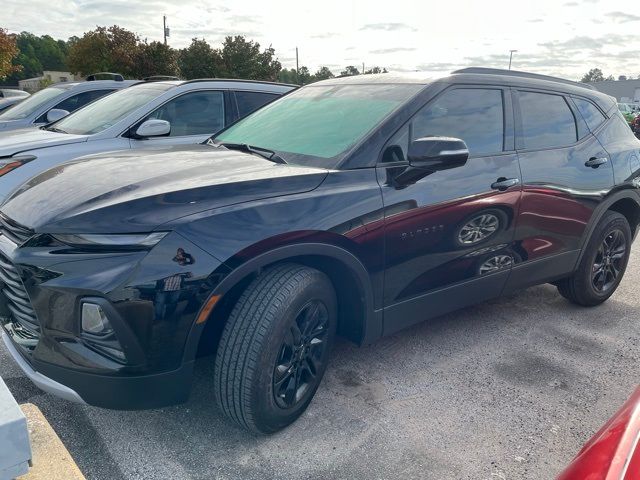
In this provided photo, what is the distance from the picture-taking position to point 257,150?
313cm

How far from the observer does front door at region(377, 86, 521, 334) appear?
9.29 feet

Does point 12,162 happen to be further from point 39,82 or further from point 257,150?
point 39,82

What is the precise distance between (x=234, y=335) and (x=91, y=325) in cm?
58

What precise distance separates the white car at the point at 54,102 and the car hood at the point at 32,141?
2.15m

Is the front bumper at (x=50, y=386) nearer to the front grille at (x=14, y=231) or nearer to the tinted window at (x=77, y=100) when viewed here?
the front grille at (x=14, y=231)

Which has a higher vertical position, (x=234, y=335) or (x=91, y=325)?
(x=91, y=325)

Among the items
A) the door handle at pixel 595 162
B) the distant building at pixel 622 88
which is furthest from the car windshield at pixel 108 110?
the distant building at pixel 622 88

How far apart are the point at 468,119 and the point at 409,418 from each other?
5.91ft

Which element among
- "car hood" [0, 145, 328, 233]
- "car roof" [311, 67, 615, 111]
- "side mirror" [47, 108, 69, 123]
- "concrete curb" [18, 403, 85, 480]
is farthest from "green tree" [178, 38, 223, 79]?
"concrete curb" [18, 403, 85, 480]

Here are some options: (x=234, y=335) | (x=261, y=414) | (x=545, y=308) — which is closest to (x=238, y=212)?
(x=234, y=335)

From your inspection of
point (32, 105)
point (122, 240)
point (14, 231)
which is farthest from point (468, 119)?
point (32, 105)

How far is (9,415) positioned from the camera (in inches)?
57.2


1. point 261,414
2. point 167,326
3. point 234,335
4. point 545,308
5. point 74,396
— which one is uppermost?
point 167,326

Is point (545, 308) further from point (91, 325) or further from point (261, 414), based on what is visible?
point (91, 325)
